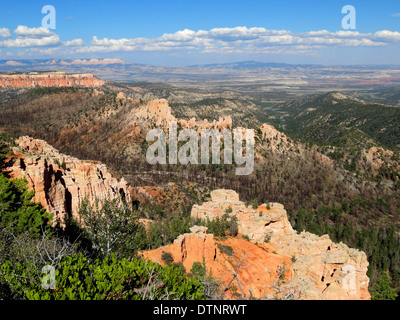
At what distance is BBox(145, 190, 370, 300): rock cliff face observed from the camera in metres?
29.1

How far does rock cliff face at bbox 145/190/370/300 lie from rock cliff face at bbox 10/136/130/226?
Result: 552 inches

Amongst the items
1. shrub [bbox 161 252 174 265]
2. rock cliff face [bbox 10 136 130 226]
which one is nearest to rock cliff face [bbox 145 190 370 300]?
shrub [bbox 161 252 174 265]

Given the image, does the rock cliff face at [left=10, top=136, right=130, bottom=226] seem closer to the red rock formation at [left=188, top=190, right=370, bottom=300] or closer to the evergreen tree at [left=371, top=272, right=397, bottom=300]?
the red rock formation at [left=188, top=190, right=370, bottom=300]

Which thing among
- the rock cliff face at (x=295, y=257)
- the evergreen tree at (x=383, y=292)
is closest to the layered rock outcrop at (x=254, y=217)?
the rock cliff face at (x=295, y=257)

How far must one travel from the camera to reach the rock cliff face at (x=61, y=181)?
106 ft

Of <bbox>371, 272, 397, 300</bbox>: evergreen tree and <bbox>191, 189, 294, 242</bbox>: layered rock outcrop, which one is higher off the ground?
<bbox>191, 189, 294, 242</bbox>: layered rock outcrop

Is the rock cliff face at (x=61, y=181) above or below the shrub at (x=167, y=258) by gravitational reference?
above

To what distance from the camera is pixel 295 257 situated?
116 feet

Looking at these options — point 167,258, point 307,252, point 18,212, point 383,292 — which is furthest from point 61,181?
point 383,292

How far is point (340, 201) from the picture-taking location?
100 metres

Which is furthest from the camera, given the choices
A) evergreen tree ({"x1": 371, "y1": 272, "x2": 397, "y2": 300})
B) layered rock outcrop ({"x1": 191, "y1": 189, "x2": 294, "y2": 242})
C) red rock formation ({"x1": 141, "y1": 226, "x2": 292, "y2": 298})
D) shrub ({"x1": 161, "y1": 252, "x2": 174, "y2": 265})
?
layered rock outcrop ({"x1": 191, "y1": 189, "x2": 294, "y2": 242})

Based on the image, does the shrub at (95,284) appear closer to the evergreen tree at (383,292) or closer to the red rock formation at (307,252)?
the red rock formation at (307,252)

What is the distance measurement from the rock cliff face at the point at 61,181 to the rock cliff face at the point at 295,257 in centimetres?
1403

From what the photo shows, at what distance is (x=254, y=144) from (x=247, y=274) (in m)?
101
